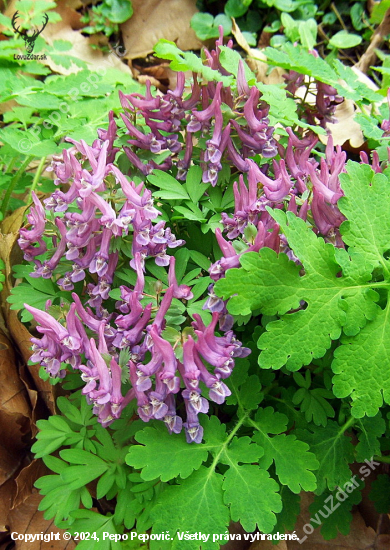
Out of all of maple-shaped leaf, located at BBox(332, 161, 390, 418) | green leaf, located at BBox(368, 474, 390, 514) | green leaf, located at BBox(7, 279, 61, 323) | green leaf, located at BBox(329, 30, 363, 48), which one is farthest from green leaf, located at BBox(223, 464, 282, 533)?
green leaf, located at BBox(329, 30, 363, 48)

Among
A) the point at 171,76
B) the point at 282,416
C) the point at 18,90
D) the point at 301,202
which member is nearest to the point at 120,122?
the point at 18,90

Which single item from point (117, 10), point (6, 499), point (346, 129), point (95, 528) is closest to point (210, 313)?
point (95, 528)

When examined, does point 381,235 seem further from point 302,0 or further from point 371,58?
point 302,0

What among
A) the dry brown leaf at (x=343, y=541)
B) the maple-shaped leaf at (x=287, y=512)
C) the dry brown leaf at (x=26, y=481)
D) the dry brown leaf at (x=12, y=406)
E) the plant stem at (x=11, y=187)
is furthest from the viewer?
the plant stem at (x=11, y=187)

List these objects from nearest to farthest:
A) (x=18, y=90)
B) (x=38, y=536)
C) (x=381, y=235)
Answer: (x=381, y=235), (x=38, y=536), (x=18, y=90)

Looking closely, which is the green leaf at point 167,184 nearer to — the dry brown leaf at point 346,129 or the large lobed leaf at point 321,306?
the large lobed leaf at point 321,306

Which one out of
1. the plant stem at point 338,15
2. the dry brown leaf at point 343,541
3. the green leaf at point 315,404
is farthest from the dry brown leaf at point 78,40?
the dry brown leaf at point 343,541
